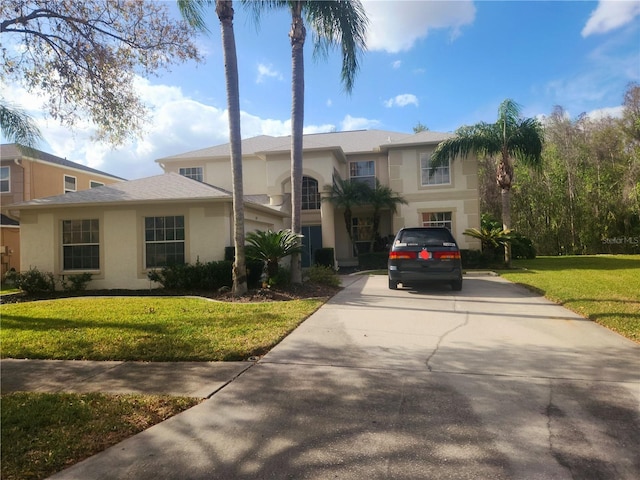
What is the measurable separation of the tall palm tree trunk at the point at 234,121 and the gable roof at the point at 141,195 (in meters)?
1.88

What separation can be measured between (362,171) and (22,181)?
712 inches

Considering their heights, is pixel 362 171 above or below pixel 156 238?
above

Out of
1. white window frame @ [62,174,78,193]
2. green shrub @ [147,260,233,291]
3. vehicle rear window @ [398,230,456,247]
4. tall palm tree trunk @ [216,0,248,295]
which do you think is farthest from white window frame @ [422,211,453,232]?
white window frame @ [62,174,78,193]

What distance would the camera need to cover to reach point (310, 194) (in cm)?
2089

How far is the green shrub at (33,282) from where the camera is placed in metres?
12.6

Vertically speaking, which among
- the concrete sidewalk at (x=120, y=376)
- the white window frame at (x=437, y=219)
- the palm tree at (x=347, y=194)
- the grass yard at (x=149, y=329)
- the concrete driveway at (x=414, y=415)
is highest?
the palm tree at (x=347, y=194)

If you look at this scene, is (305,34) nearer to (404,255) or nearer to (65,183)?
(404,255)

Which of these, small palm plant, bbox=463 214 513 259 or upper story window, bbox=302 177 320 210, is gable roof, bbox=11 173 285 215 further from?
small palm plant, bbox=463 214 513 259

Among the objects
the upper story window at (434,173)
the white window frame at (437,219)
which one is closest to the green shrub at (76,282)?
the white window frame at (437,219)

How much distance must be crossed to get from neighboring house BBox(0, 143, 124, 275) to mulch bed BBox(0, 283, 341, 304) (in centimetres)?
807

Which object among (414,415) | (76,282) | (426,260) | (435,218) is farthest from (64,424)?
(435,218)

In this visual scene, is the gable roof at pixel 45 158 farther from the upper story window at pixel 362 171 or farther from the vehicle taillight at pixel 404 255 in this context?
the vehicle taillight at pixel 404 255

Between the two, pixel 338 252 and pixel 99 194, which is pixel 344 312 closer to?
pixel 99 194

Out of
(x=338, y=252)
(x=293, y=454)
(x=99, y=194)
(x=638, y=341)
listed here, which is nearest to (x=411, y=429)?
(x=293, y=454)
